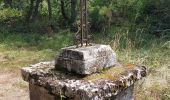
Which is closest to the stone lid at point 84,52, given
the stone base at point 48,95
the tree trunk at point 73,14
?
the stone base at point 48,95

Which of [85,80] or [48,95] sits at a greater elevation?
[85,80]

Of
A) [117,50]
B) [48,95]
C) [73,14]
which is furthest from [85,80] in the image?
[73,14]

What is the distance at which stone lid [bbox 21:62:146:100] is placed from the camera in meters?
2.27

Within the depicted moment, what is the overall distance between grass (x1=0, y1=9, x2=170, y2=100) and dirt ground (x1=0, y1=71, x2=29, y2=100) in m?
0.14

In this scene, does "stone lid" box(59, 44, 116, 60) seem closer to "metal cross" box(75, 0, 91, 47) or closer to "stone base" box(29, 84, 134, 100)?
"metal cross" box(75, 0, 91, 47)

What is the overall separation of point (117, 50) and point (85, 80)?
3851 millimetres

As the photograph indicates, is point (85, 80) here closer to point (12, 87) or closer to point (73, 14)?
point (12, 87)

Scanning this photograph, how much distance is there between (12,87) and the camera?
5844 mm

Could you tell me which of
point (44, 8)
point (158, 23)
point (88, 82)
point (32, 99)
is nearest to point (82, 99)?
point (88, 82)

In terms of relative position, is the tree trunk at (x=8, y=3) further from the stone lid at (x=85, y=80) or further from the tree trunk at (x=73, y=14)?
the stone lid at (x=85, y=80)

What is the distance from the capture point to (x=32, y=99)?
8.94 ft

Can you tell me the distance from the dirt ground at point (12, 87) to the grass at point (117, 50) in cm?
14

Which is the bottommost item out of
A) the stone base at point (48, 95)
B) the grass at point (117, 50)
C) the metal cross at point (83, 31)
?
the grass at point (117, 50)

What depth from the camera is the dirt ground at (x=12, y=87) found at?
212 inches
